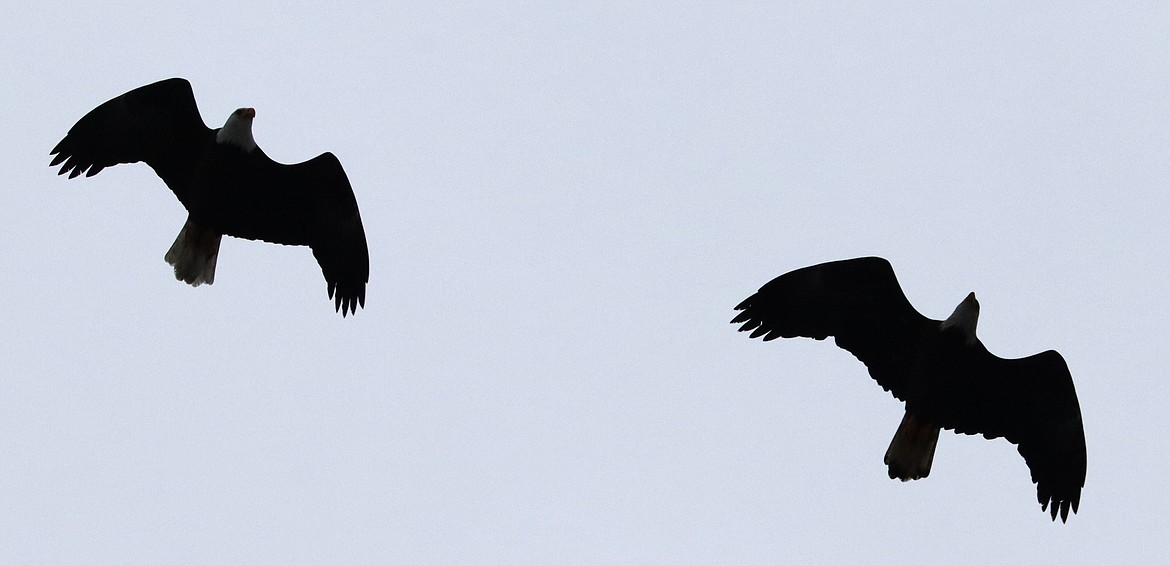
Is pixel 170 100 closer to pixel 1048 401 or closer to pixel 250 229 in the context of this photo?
pixel 250 229

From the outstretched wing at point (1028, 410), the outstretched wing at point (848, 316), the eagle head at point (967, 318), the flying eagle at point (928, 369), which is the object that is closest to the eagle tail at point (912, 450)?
the flying eagle at point (928, 369)

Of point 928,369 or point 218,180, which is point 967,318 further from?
point 218,180

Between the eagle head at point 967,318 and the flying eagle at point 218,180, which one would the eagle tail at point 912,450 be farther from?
the flying eagle at point 218,180

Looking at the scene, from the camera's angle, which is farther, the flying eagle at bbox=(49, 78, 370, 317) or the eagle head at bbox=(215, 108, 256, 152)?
Answer: the flying eagle at bbox=(49, 78, 370, 317)

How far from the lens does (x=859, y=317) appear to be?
1199cm

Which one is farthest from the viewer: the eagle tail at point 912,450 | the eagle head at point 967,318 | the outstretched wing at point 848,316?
the eagle tail at point 912,450

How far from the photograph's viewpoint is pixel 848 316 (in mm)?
12016

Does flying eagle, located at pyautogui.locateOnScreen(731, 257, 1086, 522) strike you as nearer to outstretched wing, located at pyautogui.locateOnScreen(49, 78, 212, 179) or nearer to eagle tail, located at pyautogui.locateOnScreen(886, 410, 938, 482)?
eagle tail, located at pyautogui.locateOnScreen(886, 410, 938, 482)

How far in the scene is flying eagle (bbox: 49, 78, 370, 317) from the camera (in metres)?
11.9

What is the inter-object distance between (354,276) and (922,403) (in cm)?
432

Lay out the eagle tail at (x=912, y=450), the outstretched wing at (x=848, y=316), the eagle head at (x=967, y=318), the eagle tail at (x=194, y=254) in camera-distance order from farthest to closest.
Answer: the eagle tail at (x=194, y=254) < the eagle tail at (x=912, y=450) < the outstretched wing at (x=848, y=316) < the eagle head at (x=967, y=318)

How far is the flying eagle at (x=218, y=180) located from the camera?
39.1 feet

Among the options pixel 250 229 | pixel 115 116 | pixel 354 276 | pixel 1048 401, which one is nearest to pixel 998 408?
pixel 1048 401

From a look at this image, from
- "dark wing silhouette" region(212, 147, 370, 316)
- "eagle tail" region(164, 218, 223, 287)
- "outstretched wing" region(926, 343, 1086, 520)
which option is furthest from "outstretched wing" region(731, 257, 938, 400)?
"eagle tail" region(164, 218, 223, 287)
